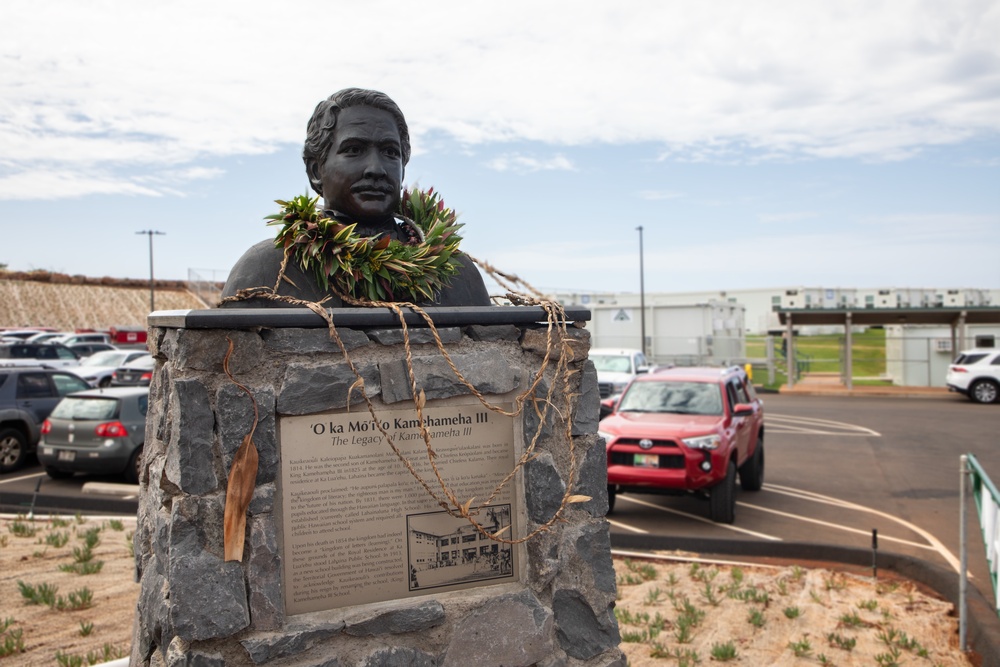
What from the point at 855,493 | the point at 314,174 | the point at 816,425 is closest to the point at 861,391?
the point at 816,425

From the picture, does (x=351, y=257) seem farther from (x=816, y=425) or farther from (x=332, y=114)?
(x=816, y=425)

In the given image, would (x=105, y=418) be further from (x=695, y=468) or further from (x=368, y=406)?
(x=368, y=406)

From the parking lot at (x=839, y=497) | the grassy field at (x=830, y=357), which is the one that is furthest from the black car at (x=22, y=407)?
the grassy field at (x=830, y=357)

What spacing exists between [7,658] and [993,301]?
6081 cm

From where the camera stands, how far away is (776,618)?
590 cm

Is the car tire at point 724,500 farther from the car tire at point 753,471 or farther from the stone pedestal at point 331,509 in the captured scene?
the stone pedestal at point 331,509

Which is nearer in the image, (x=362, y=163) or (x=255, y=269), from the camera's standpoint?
(x=255, y=269)

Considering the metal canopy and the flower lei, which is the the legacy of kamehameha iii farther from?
the metal canopy

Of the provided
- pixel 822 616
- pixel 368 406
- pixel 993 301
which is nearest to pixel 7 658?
pixel 368 406

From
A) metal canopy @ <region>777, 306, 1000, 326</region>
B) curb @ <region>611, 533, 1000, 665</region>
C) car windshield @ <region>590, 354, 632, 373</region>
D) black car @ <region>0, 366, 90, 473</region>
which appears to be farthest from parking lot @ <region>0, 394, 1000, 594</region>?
metal canopy @ <region>777, 306, 1000, 326</region>

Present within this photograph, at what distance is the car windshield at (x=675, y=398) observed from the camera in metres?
10.1

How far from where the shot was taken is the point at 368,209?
142 inches

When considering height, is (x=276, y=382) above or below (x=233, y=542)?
above

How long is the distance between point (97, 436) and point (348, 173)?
30.6ft
